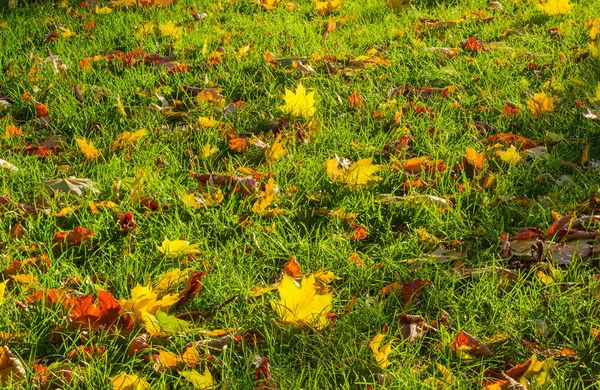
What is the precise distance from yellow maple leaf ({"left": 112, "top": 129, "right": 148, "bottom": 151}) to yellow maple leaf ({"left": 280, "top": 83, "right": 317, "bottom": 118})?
2.02 feet

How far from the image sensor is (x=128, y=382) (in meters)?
1.67

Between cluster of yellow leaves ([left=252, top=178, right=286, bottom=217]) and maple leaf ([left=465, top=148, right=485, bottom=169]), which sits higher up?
maple leaf ([left=465, top=148, right=485, bottom=169])

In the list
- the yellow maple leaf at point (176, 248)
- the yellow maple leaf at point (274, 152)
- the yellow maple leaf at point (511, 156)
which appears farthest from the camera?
the yellow maple leaf at point (274, 152)

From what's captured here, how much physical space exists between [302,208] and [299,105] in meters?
0.78

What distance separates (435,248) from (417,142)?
750 mm

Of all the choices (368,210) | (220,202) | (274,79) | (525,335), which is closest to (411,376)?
(525,335)

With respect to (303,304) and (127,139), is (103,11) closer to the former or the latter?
(127,139)

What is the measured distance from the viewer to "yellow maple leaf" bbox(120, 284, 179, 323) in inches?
73.1

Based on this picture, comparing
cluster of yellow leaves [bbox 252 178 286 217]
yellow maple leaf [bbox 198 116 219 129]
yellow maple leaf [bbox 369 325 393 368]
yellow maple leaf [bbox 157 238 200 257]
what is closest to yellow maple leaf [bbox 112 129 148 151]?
yellow maple leaf [bbox 198 116 219 129]

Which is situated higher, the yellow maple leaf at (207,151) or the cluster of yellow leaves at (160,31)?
the yellow maple leaf at (207,151)

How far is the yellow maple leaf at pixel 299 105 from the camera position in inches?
122

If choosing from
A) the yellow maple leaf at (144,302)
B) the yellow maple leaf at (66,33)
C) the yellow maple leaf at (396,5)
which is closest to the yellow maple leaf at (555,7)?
the yellow maple leaf at (396,5)

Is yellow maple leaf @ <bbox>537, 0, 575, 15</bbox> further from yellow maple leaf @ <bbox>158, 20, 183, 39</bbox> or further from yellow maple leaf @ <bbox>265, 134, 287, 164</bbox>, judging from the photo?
yellow maple leaf @ <bbox>265, 134, 287, 164</bbox>

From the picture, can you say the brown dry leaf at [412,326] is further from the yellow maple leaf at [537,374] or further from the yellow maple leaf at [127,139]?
the yellow maple leaf at [127,139]
